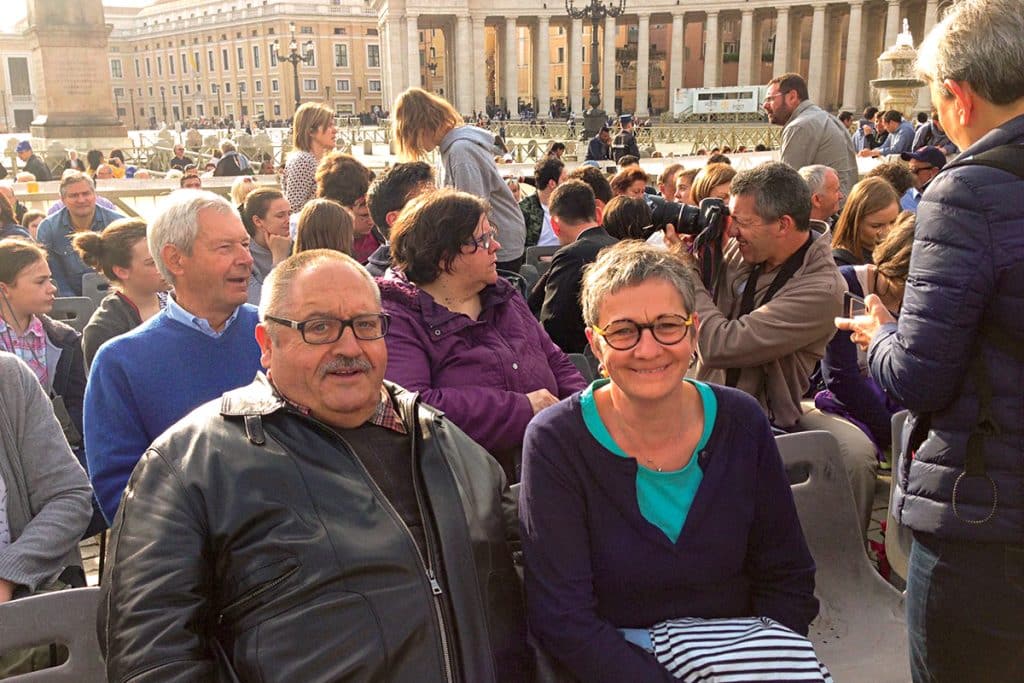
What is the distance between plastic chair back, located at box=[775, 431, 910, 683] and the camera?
8.68 ft

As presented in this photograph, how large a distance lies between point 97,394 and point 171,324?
12.8 inches

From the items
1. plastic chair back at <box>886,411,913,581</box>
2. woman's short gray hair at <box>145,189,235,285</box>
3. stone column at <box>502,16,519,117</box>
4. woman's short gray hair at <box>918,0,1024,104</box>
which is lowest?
plastic chair back at <box>886,411,913,581</box>

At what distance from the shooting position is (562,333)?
4.33 m

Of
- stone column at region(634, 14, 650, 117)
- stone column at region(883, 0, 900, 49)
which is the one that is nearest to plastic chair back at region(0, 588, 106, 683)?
stone column at region(883, 0, 900, 49)

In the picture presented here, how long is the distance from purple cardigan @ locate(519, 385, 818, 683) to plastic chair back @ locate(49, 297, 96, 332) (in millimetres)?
4058

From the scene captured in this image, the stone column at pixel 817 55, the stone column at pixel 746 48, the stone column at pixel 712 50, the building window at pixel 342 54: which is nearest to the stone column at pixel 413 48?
the stone column at pixel 712 50

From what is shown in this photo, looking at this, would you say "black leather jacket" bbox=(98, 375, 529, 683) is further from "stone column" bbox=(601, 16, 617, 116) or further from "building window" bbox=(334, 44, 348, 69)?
"building window" bbox=(334, 44, 348, 69)

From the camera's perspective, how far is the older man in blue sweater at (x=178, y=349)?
2705 millimetres

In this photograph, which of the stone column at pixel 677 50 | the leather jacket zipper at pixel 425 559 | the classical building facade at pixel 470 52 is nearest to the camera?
the leather jacket zipper at pixel 425 559

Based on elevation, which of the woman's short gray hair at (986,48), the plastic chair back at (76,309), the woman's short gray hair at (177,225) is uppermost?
the woman's short gray hair at (986,48)

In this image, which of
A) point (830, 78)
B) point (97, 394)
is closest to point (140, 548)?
point (97, 394)

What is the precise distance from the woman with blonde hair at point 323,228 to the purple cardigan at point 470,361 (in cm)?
131

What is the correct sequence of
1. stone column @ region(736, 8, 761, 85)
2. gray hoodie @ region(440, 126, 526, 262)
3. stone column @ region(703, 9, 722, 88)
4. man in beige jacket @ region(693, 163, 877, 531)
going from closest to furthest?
man in beige jacket @ region(693, 163, 877, 531) → gray hoodie @ region(440, 126, 526, 262) → stone column @ region(736, 8, 761, 85) → stone column @ region(703, 9, 722, 88)

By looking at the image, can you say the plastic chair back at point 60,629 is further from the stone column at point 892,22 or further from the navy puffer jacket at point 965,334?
the stone column at point 892,22
